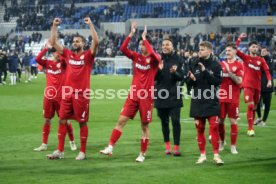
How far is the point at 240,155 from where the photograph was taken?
11.9m

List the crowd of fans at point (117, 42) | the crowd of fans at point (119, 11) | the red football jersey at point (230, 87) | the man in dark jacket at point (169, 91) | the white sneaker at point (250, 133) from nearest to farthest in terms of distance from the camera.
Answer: the man in dark jacket at point (169, 91) → the red football jersey at point (230, 87) → the white sneaker at point (250, 133) → the crowd of fans at point (117, 42) → the crowd of fans at point (119, 11)

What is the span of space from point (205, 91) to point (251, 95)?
526 centimetres

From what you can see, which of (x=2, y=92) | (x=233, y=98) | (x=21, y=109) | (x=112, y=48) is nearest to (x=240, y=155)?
(x=233, y=98)

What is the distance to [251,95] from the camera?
15.9m

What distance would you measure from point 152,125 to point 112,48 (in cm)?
3913

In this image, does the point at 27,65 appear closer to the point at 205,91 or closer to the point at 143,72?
the point at 143,72

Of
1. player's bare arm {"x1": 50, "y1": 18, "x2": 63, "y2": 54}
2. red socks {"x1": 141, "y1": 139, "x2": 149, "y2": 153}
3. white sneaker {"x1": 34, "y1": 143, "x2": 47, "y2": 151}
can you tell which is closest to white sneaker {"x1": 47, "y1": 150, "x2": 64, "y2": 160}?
white sneaker {"x1": 34, "y1": 143, "x2": 47, "y2": 151}

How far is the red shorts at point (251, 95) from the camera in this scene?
15862mm

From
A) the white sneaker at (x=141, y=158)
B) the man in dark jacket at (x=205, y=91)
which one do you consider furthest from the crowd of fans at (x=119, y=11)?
the white sneaker at (x=141, y=158)

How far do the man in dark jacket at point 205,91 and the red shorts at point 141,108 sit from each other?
796 mm

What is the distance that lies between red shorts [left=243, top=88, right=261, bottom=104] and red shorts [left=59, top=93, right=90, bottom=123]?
6.00 meters

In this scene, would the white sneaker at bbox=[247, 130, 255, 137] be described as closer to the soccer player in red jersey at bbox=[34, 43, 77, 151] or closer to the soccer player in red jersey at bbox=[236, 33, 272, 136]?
the soccer player in red jersey at bbox=[236, 33, 272, 136]

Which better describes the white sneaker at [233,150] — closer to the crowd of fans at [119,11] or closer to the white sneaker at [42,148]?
the white sneaker at [42,148]

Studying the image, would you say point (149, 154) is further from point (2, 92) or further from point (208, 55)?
point (2, 92)
